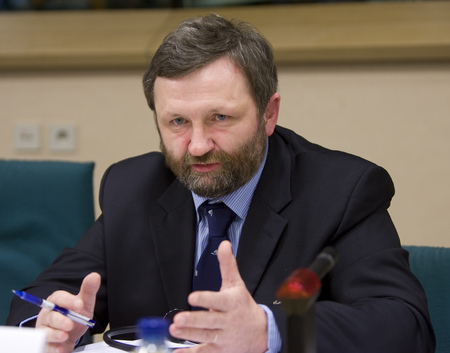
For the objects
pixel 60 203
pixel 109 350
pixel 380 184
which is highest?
pixel 380 184

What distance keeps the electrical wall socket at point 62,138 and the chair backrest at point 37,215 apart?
→ 1171 mm

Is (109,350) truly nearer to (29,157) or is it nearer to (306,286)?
(306,286)

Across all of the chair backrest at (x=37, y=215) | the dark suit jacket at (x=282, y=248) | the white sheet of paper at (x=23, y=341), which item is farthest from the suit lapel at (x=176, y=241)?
the white sheet of paper at (x=23, y=341)

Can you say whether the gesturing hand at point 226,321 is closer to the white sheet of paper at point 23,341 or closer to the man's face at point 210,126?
the white sheet of paper at point 23,341

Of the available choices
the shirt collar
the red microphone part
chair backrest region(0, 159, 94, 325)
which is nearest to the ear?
the shirt collar

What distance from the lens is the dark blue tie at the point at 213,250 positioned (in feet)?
5.78

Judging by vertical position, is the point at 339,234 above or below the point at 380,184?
below

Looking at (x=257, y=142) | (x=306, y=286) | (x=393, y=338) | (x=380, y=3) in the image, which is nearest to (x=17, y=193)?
(x=257, y=142)

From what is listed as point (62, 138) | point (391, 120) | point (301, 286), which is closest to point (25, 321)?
point (301, 286)

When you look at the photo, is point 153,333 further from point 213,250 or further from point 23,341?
point 213,250

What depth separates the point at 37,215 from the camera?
216 cm

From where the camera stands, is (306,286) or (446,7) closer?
(306,286)

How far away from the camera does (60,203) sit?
7.04 feet

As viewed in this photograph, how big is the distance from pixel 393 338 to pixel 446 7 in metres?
2.11
